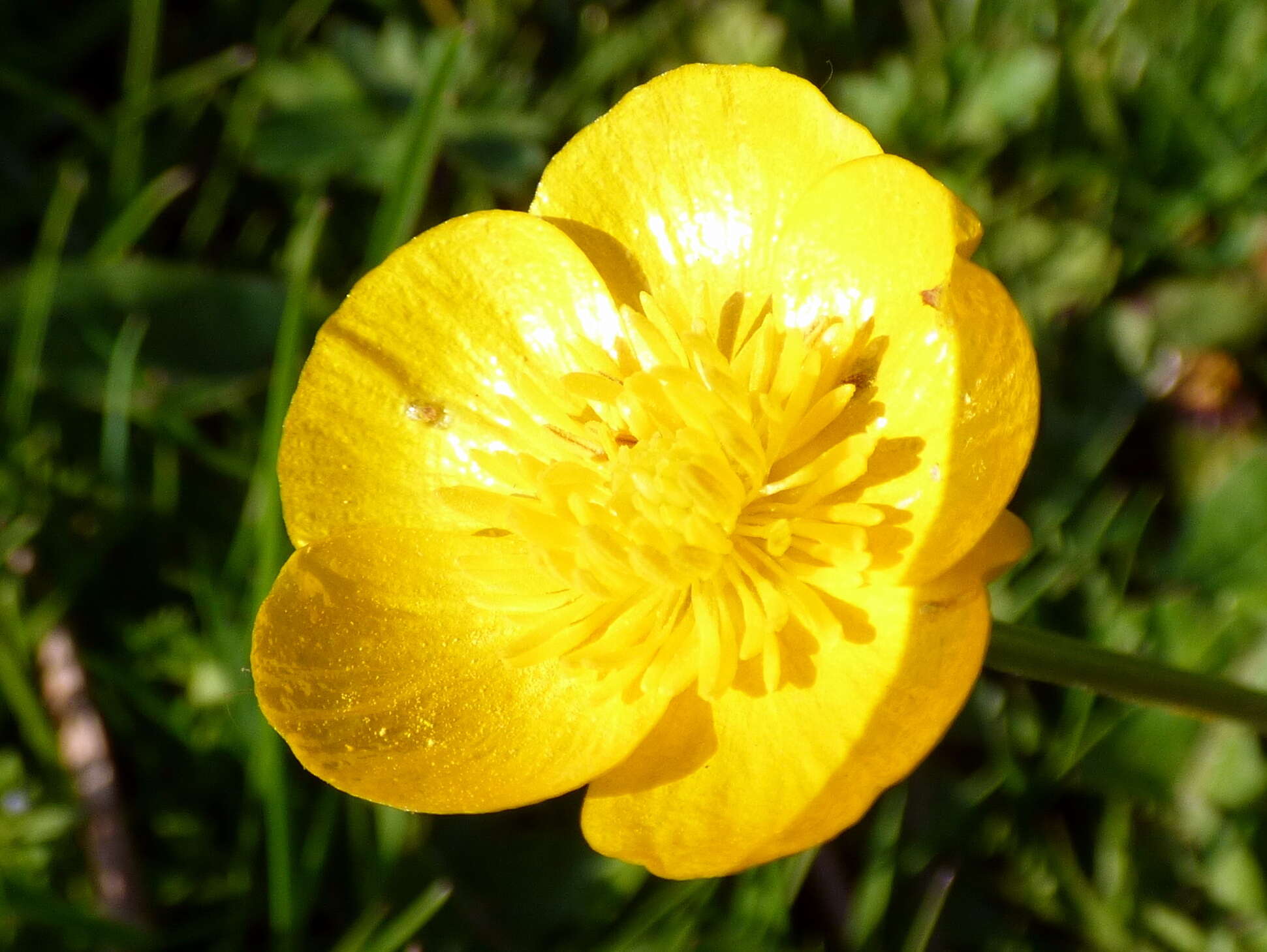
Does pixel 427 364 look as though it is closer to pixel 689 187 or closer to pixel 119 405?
pixel 689 187

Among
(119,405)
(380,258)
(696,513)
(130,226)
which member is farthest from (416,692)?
(130,226)

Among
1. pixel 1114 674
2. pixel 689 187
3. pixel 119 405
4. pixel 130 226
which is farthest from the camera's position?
pixel 130 226

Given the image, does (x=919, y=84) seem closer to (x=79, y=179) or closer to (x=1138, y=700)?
(x=1138, y=700)

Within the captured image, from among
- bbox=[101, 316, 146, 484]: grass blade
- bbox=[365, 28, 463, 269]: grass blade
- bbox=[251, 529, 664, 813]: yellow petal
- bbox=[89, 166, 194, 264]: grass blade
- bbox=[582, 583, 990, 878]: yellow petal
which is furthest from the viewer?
bbox=[89, 166, 194, 264]: grass blade

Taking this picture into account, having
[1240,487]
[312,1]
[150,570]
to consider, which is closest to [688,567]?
[1240,487]

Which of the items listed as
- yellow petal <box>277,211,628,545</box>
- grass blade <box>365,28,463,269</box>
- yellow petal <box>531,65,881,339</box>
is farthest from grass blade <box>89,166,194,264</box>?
yellow petal <box>531,65,881,339</box>

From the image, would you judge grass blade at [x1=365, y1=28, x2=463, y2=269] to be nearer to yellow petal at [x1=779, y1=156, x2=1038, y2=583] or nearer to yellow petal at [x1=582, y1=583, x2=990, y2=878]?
yellow petal at [x1=779, y1=156, x2=1038, y2=583]

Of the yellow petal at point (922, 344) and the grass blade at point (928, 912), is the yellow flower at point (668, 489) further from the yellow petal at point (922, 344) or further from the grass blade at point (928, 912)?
the grass blade at point (928, 912)

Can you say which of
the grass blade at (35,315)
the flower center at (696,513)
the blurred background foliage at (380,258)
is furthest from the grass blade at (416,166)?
the flower center at (696,513)
